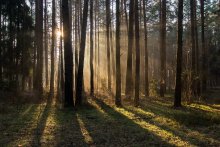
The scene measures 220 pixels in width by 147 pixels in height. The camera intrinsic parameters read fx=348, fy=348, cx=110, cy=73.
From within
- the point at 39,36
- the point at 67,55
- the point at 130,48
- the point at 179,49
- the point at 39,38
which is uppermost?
the point at 39,36

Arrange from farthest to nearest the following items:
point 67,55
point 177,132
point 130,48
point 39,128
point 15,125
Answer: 1. point 130,48
2. point 67,55
3. point 15,125
4. point 39,128
5. point 177,132

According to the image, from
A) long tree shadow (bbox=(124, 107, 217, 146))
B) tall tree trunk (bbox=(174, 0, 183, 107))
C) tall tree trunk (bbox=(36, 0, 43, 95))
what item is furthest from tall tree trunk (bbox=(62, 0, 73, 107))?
tall tree trunk (bbox=(36, 0, 43, 95))

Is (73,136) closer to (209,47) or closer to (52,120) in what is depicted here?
(52,120)

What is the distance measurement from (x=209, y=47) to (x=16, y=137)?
43.8 m

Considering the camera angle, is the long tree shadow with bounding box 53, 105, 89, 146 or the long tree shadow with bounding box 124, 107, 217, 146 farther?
the long tree shadow with bounding box 53, 105, 89, 146

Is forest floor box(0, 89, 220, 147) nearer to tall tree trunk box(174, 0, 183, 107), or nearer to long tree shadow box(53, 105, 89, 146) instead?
long tree shadow box(53, 105, 89, 146)

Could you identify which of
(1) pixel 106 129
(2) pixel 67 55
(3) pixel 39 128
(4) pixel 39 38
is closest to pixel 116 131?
(1) pixel 106 129

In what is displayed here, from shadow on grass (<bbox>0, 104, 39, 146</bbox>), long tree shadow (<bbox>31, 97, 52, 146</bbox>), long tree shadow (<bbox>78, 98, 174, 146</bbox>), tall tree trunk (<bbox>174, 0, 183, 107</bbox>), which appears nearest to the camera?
long tree shadow (<bbox>78, 98, 174, 146</bbox>)

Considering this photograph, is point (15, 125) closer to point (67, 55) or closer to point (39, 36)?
point (67, 55)

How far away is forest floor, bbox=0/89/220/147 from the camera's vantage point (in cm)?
917

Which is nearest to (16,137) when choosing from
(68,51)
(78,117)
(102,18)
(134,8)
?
(78,117)

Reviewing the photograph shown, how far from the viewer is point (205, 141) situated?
29.7ft

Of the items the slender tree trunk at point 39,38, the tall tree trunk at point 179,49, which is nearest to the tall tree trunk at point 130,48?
the tall tree trunk at point 179,49

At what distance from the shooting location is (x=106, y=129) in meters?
11.1
